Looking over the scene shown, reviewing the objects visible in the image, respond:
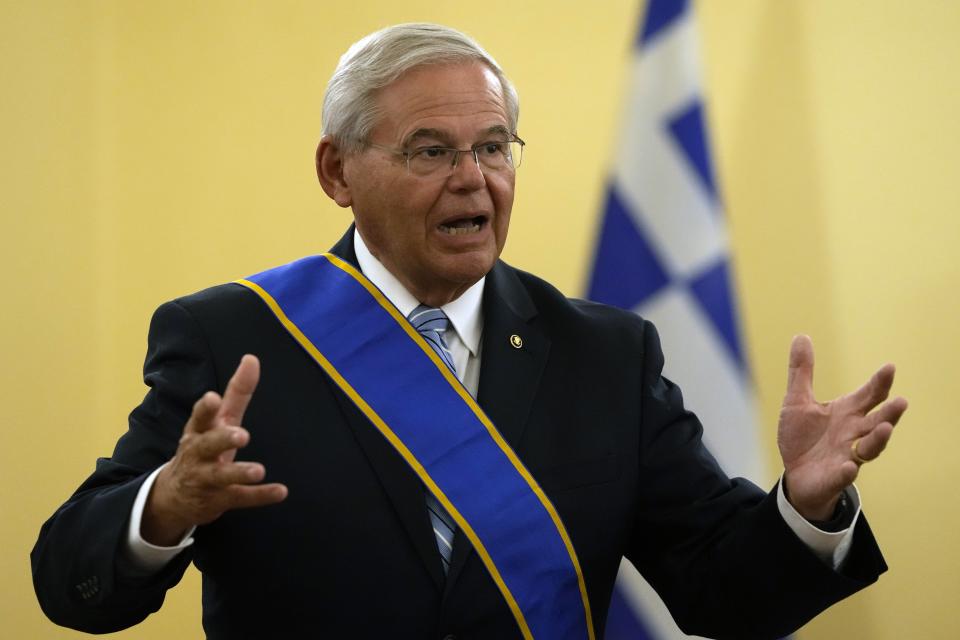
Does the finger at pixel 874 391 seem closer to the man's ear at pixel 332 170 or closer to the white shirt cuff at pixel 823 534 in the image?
the white shirt cuff at pixel 823 534

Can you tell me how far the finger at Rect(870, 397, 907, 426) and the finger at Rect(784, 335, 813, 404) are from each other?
8 cm

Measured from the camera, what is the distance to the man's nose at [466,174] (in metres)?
1.46

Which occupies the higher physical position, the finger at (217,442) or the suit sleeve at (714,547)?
the finger at (217,442)

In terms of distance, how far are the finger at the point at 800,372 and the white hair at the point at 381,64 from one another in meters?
0.48

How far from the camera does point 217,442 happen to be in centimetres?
109

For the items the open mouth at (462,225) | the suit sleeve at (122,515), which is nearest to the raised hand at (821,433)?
the open mouth at (462,225)

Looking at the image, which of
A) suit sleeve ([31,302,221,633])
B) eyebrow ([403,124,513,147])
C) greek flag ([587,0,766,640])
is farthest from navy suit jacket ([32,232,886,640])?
greek flag ([587,0,766,640])

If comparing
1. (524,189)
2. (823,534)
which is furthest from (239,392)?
(524,189)

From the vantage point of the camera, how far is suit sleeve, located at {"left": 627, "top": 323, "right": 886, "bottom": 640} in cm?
135

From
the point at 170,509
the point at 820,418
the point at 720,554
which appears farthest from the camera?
the point at 720,554

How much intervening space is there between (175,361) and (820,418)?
730mm

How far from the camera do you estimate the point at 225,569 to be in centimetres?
136

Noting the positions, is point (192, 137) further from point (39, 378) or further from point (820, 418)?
point (820, 418)

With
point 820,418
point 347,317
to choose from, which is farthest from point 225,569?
point 820,418
